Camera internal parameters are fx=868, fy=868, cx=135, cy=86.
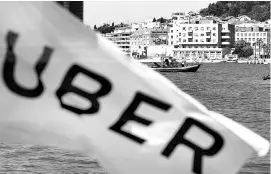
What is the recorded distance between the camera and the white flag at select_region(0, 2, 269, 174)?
310cm

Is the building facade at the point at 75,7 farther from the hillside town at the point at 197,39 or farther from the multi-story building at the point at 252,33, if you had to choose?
the multi-story building at the point at 252,33

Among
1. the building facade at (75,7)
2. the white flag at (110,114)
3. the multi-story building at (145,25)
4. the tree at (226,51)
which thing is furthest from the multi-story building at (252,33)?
the white flag at (110,114)

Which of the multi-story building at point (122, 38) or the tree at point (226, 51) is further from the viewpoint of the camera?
the multi-story building at point (122, 38)

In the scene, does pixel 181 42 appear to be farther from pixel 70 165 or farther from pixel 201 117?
pixel 201 117

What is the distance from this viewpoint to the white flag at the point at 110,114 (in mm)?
3096

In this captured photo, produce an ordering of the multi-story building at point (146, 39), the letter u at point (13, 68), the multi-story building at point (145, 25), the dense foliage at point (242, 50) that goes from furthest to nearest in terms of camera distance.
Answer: the multi-story building at point (145, 25) → the multi-story building at point (146, 39) → the dense foliage at point (242, 50) → the letter u at point (13, 68)

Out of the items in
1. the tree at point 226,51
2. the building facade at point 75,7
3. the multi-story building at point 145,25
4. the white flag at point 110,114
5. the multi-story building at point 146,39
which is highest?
the building facade at point 75,7

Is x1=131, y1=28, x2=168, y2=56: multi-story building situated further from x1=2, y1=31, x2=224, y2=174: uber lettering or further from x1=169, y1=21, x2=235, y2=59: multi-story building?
x1=2, y1=31, x2=224, y2=174: uber lettering

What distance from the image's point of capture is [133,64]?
311 cm

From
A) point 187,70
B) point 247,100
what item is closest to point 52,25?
point 247,100

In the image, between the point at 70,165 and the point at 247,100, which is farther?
the point at 247,100

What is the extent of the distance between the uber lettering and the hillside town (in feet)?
458

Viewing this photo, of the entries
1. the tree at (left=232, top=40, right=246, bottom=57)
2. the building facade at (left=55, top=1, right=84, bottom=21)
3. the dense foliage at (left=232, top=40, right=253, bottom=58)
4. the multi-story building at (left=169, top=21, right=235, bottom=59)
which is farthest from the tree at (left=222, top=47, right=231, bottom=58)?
the building facade at (left=55, top=1, right=84, bottom=21)

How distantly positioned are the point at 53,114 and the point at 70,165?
48.8 ft
